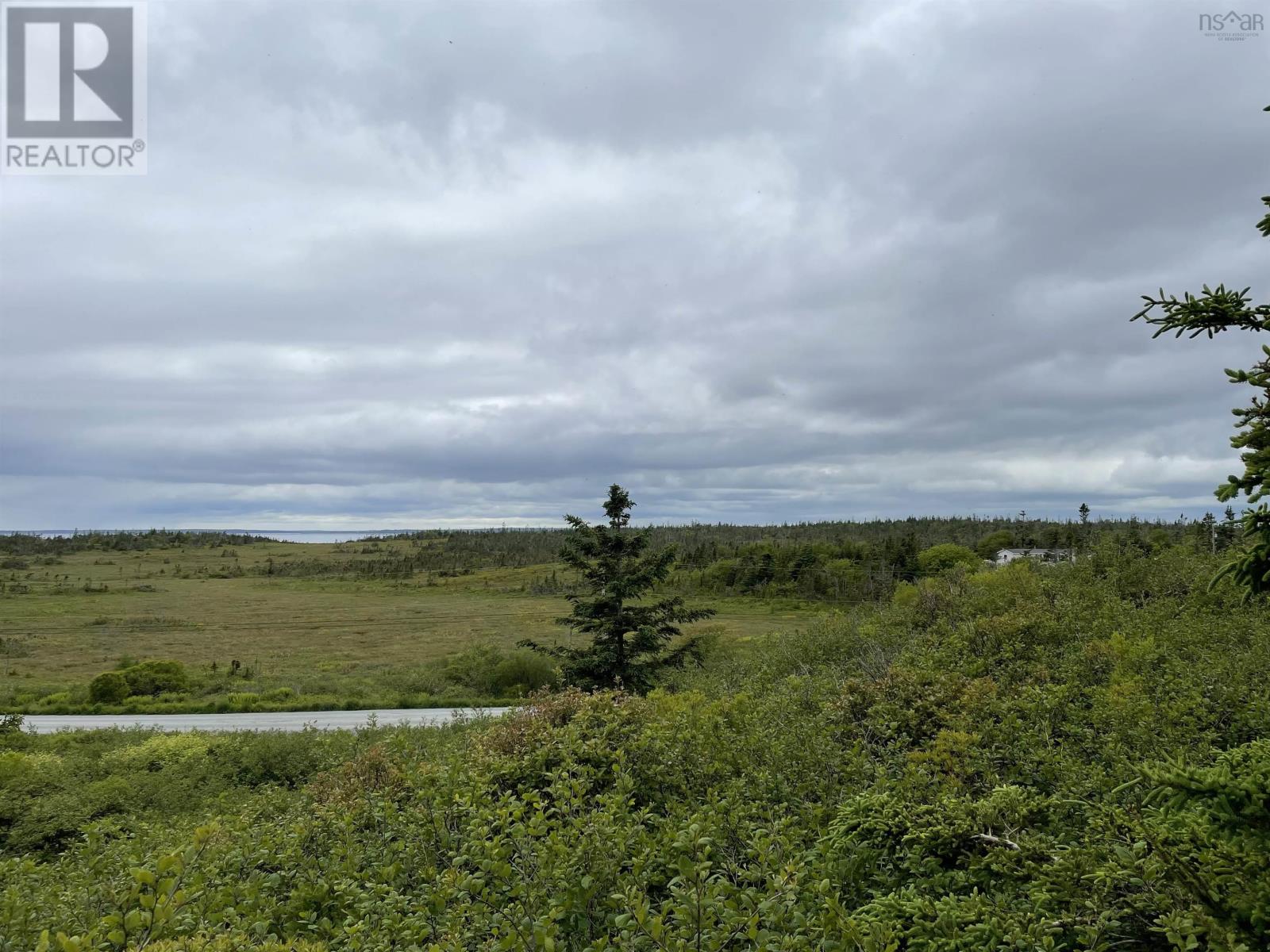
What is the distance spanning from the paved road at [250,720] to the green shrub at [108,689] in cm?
195

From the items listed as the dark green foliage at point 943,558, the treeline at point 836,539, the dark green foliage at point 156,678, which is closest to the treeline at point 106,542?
the treeline at point 836,539

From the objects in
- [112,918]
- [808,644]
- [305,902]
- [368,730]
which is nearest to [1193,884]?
[112,918]

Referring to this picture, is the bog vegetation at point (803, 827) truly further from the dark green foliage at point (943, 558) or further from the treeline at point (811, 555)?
the dark green foliage at point (943, 558)

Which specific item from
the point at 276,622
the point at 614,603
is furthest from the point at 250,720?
the point at 276,622

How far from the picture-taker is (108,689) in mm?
29750

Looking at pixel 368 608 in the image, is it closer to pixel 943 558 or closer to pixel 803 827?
pixel 943 558

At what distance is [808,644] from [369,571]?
98912mm

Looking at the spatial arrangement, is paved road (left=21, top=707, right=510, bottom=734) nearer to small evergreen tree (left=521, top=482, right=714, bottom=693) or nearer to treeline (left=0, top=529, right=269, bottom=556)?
small evergreen tree (left=521, top=482, right=714, bottom=693)

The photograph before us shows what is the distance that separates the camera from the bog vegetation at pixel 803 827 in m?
2.85

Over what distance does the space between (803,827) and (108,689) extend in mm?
35769

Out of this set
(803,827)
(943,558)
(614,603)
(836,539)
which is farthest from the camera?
(836,539)

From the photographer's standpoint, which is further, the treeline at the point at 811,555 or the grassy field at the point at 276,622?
the treeline at the point at 811,555

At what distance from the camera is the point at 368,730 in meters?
18.0

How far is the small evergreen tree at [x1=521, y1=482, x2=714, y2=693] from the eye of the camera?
17953 mm
